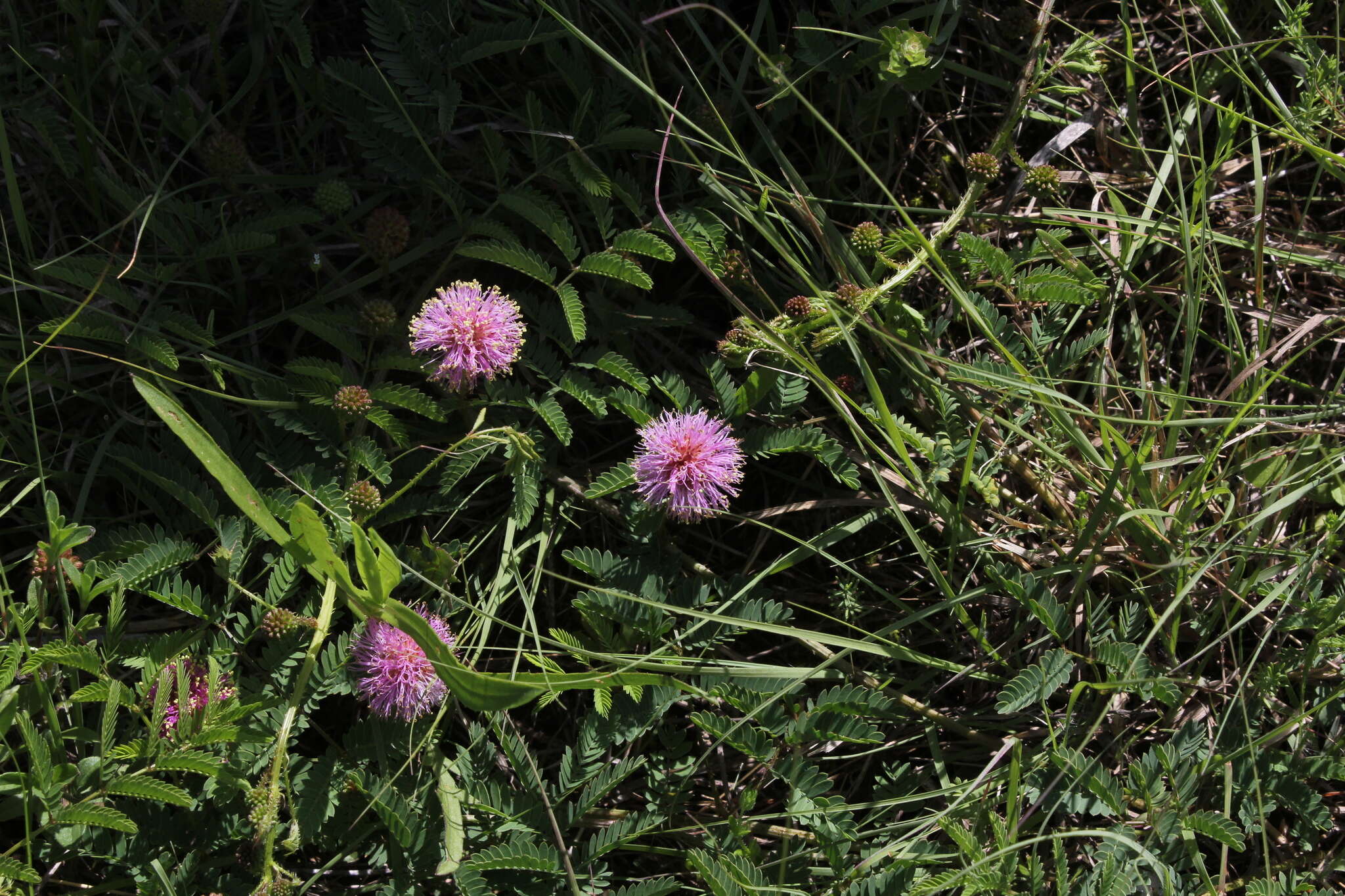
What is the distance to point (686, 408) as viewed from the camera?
2869 millimetres

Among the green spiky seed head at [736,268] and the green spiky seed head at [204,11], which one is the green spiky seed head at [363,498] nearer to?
the green spiky seed head at [736,268]

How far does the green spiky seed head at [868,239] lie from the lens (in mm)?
3002

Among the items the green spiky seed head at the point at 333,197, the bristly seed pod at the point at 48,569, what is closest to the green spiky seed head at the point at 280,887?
the bristly seed pod at the point at 48,569

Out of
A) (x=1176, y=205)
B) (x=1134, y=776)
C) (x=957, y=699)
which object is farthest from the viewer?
(x=1176, y=205)

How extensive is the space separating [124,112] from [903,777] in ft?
9.64

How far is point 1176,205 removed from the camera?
3275 mm

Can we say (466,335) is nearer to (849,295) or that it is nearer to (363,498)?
(363,498)

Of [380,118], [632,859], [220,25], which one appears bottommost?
[632,859]

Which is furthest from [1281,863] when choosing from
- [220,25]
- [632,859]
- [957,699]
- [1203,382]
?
[220,25]

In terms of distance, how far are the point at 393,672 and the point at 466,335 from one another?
0.86m

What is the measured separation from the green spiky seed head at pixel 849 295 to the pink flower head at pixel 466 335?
898 mm

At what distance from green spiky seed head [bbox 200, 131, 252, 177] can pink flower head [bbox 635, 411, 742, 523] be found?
1393 mm

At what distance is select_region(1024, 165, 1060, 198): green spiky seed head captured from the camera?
3176 mm

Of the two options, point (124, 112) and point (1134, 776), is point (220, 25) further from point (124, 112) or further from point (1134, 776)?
point (1134, 776)
